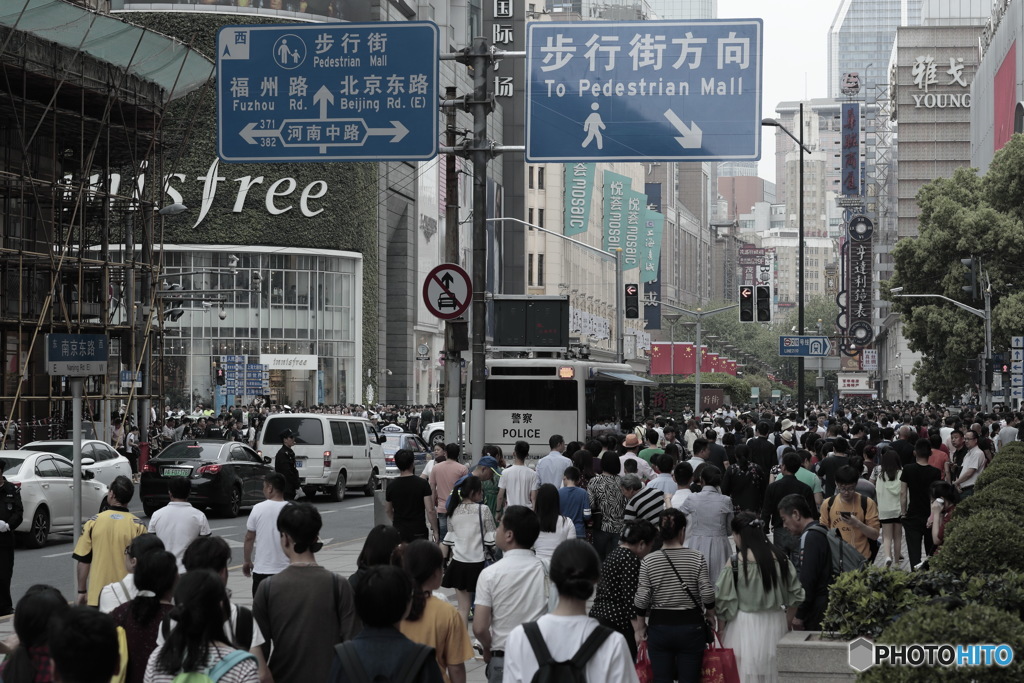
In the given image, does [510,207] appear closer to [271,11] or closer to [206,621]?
[271,11]

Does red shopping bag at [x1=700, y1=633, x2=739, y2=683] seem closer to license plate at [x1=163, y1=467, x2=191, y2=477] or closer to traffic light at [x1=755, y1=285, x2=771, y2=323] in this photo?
license plate at [x1=163, y1=467, x2=191, y2=477]

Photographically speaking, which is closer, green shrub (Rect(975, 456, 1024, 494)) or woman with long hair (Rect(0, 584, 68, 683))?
woman with long hair (Rect(0, 584, 68, 683))

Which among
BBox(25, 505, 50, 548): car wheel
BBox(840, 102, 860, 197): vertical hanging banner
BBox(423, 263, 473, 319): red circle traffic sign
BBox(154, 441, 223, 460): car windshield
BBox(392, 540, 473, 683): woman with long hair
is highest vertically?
BBox(840, 102, 860, 197): vertical hanging banner

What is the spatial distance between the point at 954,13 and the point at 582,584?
132342 mm

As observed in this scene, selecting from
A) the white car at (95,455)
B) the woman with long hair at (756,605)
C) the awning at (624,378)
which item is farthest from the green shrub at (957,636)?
the awning at (624,378)

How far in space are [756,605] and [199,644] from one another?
13.1 feet

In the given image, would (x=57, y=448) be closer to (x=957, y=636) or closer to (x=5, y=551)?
(x=5, y=551)

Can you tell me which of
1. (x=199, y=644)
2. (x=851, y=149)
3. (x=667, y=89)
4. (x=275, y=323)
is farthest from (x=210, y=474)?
(x=851, y=149)

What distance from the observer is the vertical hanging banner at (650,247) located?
102m

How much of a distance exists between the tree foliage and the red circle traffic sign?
119 ft

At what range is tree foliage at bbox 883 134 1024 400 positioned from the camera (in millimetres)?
48844

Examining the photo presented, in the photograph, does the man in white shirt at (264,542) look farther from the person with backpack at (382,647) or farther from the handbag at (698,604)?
the person with backpack at (382,647)

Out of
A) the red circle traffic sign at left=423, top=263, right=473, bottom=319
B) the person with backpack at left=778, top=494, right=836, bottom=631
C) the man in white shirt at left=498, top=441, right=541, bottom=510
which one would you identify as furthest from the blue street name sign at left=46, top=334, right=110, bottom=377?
the person with backpack at left=778, top=494, right=836, bottom=631

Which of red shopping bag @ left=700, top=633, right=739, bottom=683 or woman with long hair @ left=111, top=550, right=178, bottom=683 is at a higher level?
woman with long hair @ left=111, top=550, right=178, bottom=683
